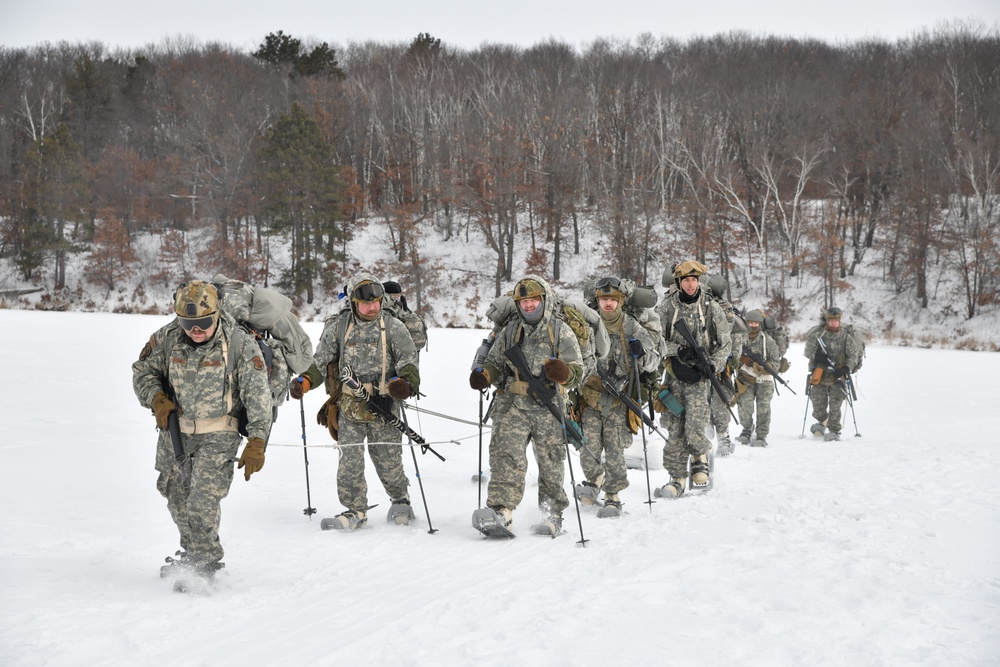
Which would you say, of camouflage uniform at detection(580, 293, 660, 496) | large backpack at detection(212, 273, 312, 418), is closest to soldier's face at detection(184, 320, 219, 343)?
large backpack at detection(212, 273, 312, 418)

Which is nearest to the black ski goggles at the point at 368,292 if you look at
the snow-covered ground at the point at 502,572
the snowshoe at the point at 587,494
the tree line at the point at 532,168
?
the snow-covered ground at the point at 502,572

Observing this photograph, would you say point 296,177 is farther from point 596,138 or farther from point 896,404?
point 896,404

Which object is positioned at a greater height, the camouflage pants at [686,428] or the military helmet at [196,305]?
the military helmet at [196,305]

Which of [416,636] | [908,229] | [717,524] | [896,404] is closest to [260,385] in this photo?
[416,636]

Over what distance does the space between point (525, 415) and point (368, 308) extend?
5.33 feet

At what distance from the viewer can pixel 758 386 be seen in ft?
44.0

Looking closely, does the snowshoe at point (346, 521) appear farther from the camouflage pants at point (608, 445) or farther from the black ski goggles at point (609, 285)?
the black ski goggles at point (609, 285)

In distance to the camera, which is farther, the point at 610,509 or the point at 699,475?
the point at 699,475

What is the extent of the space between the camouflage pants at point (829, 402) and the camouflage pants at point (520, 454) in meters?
8.53

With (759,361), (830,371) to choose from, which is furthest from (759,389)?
(830,371)

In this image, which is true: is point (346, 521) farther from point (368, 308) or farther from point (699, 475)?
point (699, 475)

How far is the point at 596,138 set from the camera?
156ft

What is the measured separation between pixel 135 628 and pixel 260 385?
1.64m

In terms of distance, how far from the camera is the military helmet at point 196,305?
5.02 meters
